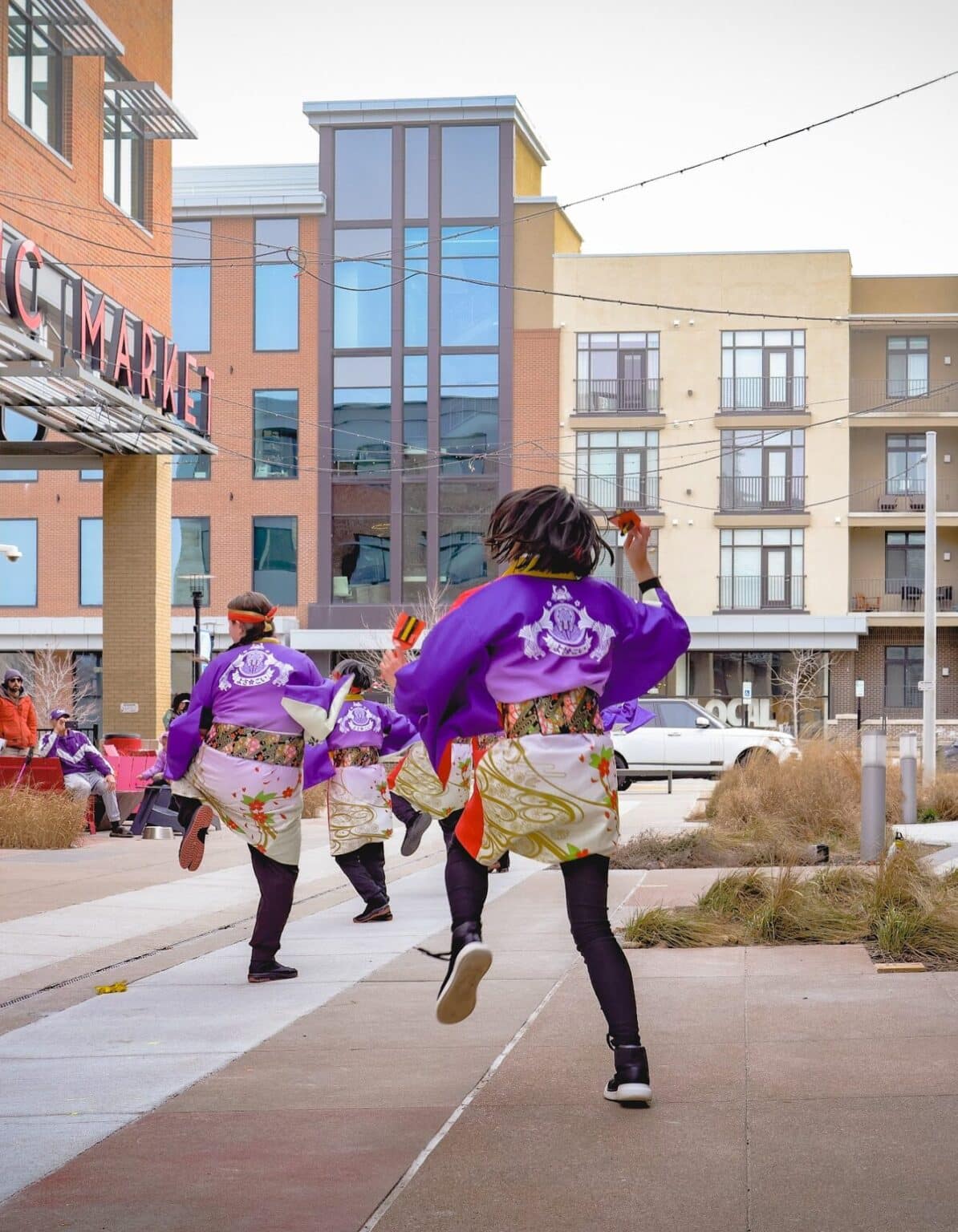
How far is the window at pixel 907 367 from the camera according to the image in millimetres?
49594

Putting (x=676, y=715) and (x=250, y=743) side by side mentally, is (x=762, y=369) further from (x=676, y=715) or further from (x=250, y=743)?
(x=250, y=743)

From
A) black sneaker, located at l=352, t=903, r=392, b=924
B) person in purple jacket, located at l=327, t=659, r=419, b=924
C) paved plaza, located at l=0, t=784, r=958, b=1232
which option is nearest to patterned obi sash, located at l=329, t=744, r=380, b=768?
person in purple jacket, located at l=327, t=659, r=419, b=924

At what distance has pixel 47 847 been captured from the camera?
15078mm

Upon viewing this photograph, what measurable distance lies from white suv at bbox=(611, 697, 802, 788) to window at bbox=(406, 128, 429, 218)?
24.8m

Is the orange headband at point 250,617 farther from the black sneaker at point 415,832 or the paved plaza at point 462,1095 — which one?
the black sneaker at point 415,832

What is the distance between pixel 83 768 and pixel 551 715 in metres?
13.2

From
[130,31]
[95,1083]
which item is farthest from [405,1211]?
[130,31]

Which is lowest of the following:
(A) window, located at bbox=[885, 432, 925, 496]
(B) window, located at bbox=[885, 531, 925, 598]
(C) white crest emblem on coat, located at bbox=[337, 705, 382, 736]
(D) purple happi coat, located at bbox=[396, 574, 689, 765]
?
(C) white crest emblem on coat, located at bbox=[337, 705, 382, 736]

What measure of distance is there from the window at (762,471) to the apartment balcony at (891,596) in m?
3.27

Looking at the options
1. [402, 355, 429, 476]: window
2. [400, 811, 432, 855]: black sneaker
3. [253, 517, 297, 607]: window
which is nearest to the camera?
[400, 811, 432, 855]: black sneaker

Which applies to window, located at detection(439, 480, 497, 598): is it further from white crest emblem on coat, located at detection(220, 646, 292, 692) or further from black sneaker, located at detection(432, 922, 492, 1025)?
black sneaker, located at detection(432, 922, 492, 1025)

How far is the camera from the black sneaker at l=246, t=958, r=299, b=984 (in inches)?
297

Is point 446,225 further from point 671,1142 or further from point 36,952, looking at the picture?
point 671,1142

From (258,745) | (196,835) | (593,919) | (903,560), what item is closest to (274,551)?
(903,560)
